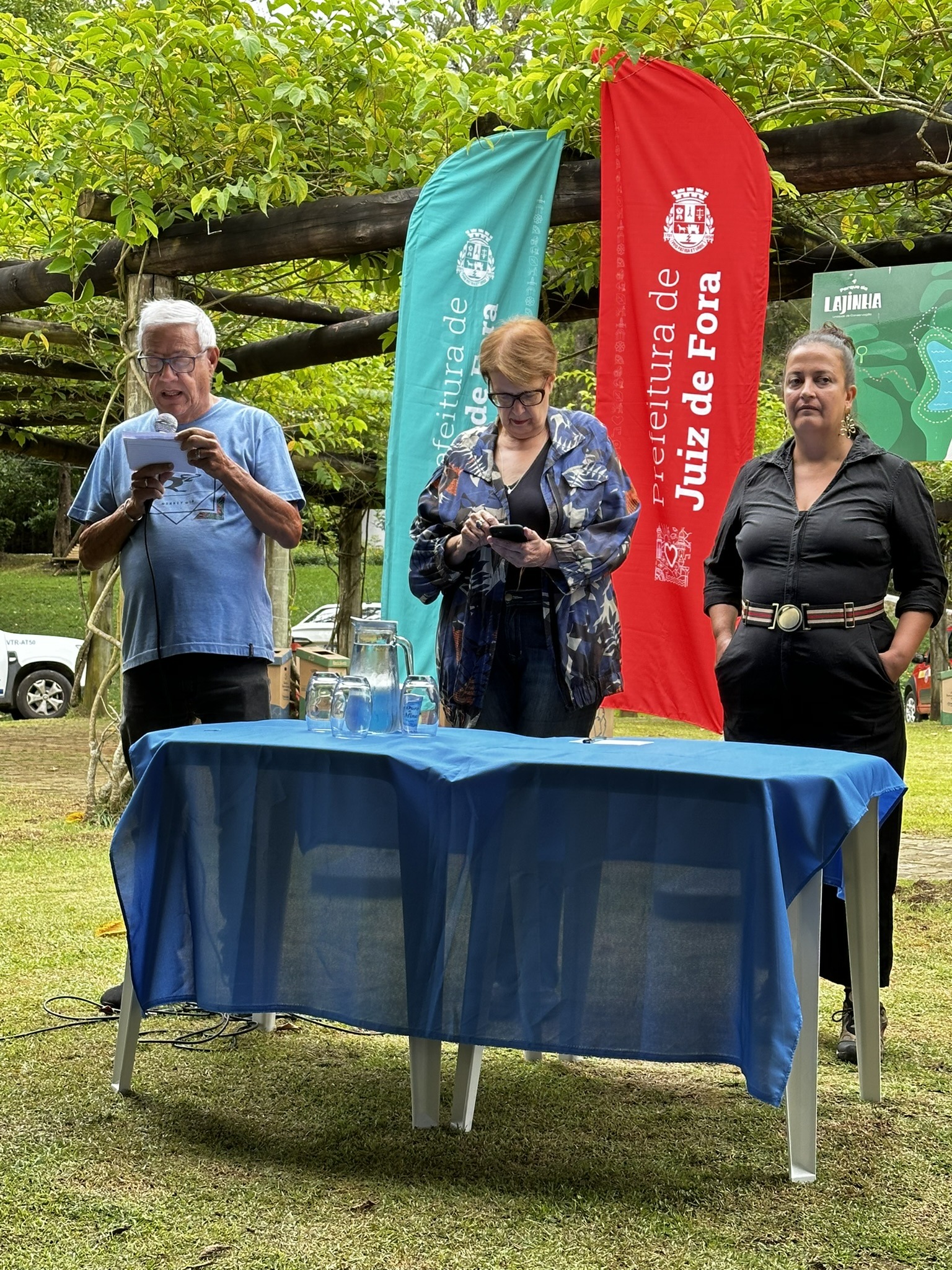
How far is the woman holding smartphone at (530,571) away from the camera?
10.7 ft

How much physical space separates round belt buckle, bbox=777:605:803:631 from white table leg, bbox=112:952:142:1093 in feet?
5.63

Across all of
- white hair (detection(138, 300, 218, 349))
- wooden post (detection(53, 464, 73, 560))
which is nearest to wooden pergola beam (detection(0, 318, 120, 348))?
white hair (detection(138, 300, 218, 349))

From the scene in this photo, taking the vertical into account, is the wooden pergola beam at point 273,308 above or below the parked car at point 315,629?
above

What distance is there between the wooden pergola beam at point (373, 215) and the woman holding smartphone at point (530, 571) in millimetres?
2197

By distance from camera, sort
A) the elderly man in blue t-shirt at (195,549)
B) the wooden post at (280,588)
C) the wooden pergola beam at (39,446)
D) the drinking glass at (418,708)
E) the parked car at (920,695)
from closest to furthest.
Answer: the drinking glass at (418,708) → the elderly man in blue t-shirt at (195,549) → the wooden pergola beam at (39,446) → the wooden post at (280,588) → the parked car at (920,695)

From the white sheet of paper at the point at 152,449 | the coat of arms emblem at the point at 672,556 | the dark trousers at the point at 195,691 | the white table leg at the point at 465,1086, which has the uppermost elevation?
the white sheet of paper at the point at 152,449

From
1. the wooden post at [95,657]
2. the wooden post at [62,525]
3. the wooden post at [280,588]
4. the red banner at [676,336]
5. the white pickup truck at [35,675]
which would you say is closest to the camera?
the red banner at [676,336]

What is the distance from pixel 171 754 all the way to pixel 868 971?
1523 millimetres

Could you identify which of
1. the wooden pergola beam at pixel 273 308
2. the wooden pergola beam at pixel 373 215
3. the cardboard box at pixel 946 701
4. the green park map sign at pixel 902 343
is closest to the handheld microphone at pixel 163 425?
the wooden pergola beam at pixel 373 215

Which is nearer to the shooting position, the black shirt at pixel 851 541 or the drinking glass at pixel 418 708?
the drinking glass at pixel 418 708

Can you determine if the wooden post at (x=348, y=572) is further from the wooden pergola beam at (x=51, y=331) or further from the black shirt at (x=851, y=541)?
the black shirt at (x=851, y=541)

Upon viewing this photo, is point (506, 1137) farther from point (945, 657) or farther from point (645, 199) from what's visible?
point (945, 657)

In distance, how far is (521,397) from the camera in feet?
11.0

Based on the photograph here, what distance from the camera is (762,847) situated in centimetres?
230
